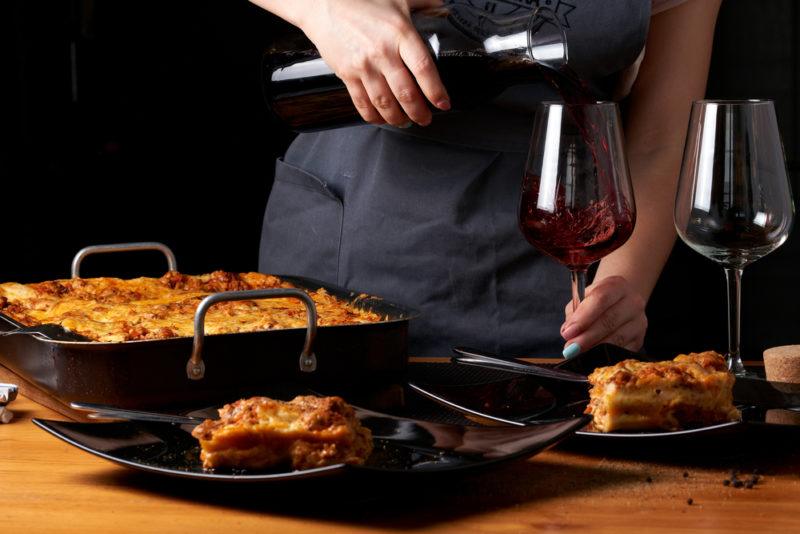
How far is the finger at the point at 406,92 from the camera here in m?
1.34

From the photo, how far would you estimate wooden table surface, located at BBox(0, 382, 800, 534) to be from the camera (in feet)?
2.82

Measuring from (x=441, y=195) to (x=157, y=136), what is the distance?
A: 5.44ft

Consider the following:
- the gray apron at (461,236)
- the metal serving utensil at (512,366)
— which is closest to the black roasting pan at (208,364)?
the metal serving utensil at (512,366)

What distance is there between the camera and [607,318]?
1420 mm

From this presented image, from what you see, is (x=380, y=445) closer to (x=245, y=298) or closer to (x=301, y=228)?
(x=245, y=298)

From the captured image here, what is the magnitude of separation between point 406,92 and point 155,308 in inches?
16.8

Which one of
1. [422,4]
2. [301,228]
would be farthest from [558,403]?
[301,228]

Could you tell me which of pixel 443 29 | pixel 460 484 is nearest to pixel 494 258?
pixel 443 29

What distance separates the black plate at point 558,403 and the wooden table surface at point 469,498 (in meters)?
0.03

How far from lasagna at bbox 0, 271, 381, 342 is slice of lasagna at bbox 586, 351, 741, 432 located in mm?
418

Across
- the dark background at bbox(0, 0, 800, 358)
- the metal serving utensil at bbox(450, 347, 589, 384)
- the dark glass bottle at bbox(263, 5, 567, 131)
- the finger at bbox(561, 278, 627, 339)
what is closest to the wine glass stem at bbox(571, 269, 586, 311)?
the finger at bbox(561, 278, 627, 339)

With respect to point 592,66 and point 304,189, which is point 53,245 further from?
point 592,66

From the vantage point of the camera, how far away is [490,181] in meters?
1.78

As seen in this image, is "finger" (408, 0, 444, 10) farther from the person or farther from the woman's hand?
the person
